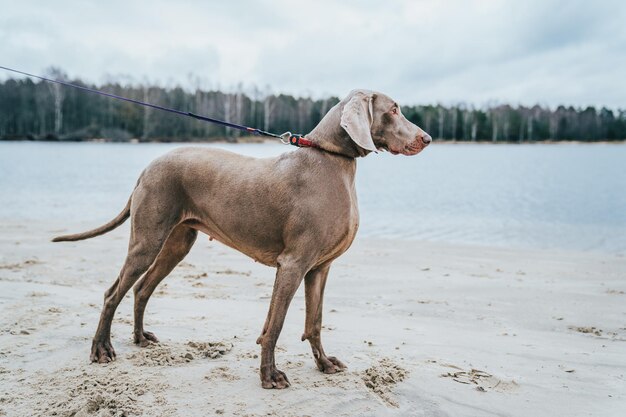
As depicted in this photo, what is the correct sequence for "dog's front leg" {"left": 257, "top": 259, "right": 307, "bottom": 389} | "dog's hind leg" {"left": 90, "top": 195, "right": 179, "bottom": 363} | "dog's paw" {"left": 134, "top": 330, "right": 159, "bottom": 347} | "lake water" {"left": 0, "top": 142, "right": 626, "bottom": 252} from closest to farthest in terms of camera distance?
"dog's front leg" {"left": 257, "top": 259, "right": 307, "bottom": 389}, "dog's hind leg" {"left": 90, "top": 195, "right": 179, "bottom": 363}, "dog's paw" {"left": 134, "top": 330, "right": 159, "bottom": 347}, "lake water" {"left": 0, "top": 142, "right": 626, "bottom": 252}

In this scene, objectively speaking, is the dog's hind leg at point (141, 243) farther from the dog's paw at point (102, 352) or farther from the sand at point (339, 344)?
the sand at point (339, 344)

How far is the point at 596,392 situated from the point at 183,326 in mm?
3695

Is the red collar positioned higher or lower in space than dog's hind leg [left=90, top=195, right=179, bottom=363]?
higher


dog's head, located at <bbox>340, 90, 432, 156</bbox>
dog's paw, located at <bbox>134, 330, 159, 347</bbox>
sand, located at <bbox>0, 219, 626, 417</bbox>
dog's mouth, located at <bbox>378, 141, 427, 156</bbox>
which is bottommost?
sand, located at <bbox>0, 219, 626, 417</bbox>

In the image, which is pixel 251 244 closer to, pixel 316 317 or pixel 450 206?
pixel 316 317

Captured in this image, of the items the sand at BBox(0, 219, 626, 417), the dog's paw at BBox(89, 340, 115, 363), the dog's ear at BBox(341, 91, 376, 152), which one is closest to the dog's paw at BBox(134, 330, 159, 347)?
the sand at BBox(0, 219, 626, 417)

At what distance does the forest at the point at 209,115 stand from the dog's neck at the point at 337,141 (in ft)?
226

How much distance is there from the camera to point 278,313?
385 centimetres

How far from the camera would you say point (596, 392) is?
13.1 feet

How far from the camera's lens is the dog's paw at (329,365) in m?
4.19

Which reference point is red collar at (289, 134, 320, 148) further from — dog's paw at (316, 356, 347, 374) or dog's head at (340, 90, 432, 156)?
dog's paw at (316, 356, 347, 374)

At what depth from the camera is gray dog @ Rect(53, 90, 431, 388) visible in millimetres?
3840

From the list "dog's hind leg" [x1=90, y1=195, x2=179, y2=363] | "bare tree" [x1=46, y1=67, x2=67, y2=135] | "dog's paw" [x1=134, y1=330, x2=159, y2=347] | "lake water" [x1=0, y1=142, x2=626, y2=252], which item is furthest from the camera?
"bare tree" [x1=46, y1=67, x2=67, y2=135]


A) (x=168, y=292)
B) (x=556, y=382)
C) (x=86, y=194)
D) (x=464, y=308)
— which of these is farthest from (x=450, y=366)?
(x=86, y=194)
